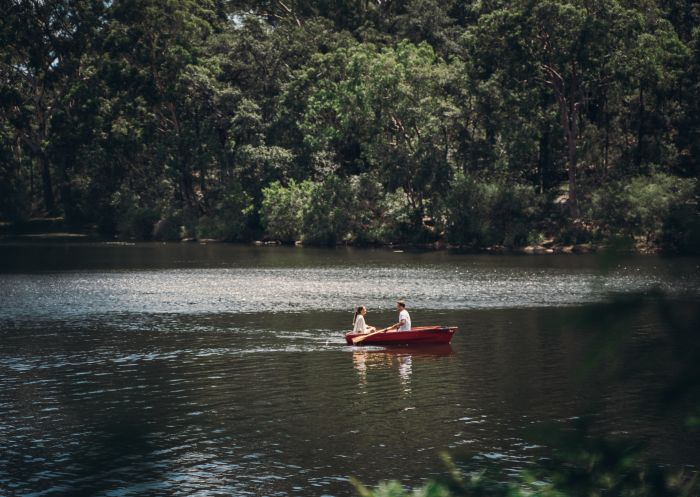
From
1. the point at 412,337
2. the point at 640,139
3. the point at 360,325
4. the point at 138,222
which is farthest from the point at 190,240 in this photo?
the point at 412,337

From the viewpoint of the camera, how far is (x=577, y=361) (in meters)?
4.29

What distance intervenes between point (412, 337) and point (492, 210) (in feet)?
181

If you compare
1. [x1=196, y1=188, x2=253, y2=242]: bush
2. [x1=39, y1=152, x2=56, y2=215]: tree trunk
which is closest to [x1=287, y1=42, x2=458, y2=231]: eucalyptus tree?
[x1=196, y1=188, x2=253, y2=242]: bush

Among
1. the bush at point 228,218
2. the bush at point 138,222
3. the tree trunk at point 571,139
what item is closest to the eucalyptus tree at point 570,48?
the tree trunk at point 571,139

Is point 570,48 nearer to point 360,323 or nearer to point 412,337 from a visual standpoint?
point 412,337

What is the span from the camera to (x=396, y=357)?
119 ft

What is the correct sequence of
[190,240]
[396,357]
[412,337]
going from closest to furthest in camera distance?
[396,357]
[412,337]
[190,240]

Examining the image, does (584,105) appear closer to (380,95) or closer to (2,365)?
(380,95)

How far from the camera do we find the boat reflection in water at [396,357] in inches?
1294

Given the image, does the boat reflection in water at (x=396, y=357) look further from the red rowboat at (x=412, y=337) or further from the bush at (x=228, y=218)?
the bush at (x=228, y=218)

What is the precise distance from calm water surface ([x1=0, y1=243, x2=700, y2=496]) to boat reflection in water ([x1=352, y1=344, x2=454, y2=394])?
0.14 metres

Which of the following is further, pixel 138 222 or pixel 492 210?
pixel 138 222

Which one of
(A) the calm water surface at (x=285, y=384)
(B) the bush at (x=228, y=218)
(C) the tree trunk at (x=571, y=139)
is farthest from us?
(B) the bush at (x=228, y=218)

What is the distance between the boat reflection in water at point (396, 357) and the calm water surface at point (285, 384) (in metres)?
0.14
